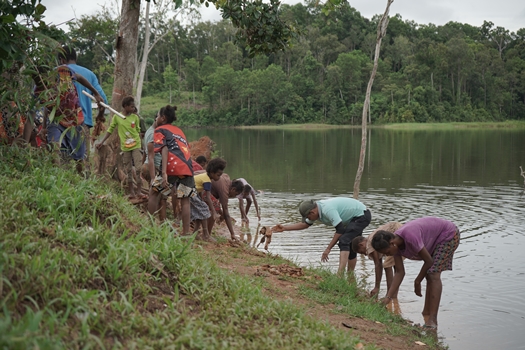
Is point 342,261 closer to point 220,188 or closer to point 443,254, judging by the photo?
point 443,254

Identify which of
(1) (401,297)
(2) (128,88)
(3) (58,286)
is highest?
(2) (128,88)

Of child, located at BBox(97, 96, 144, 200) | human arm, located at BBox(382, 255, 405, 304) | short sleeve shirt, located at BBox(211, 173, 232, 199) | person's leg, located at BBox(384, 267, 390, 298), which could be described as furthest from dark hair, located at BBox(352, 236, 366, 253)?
child, located at BBox(97, 96, 144, 200)

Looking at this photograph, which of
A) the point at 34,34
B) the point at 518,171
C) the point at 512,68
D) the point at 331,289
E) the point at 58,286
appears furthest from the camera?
the point at 512,68

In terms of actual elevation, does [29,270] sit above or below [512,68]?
below

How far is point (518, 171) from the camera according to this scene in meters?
22.9

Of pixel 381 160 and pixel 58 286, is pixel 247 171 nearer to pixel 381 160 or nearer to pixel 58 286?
pixel 381 160

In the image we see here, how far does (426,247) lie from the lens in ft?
20.8

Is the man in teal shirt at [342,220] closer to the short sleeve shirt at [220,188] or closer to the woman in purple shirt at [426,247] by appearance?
the woman in purple shirt at [426,247]

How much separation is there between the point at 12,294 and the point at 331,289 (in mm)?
3989

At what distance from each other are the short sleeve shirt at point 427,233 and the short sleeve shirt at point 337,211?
1.21 metres

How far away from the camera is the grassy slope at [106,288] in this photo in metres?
3.35

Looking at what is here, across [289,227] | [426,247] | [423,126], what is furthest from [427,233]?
[423,126]

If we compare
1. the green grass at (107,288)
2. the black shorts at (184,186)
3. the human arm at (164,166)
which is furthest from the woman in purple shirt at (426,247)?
the human arm at (164,166)

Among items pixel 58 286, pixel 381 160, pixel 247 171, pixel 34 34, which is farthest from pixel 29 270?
pixel 381 160
